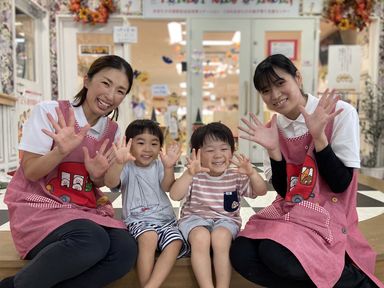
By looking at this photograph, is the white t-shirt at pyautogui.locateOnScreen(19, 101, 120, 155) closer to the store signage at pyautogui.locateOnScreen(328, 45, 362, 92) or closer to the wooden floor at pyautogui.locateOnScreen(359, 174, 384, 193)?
the wooden floor at pyautogui.locateOnScreen(359, 174, 384, 193)

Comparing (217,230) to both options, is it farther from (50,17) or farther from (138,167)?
(50,17)

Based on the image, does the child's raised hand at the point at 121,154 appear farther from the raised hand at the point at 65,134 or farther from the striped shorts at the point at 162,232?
the striped shorts at the point at 162,232

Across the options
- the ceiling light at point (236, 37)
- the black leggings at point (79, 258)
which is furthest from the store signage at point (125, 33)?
the black leggings at point (79, 258)

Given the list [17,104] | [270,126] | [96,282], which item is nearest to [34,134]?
[96,282]

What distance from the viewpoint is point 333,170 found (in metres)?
1.10

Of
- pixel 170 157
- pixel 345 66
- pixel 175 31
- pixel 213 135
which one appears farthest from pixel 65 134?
pixel 175 31

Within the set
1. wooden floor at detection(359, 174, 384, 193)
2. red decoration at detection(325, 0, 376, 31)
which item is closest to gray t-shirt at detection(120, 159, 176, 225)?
wooden floor at detection(359, 174, 384, 193)

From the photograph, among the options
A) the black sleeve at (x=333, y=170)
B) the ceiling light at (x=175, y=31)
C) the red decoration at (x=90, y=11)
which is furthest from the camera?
the ceiling light at (x=175, y=31)

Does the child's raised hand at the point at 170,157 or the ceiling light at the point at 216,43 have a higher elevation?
the ceiling light at the point at 216,43

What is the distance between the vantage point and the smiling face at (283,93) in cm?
118

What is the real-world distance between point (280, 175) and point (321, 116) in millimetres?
279

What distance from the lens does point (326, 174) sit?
1.12 m

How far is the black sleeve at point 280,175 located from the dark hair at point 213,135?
7.0 inches

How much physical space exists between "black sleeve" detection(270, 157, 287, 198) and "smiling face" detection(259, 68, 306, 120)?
0.60 feet
